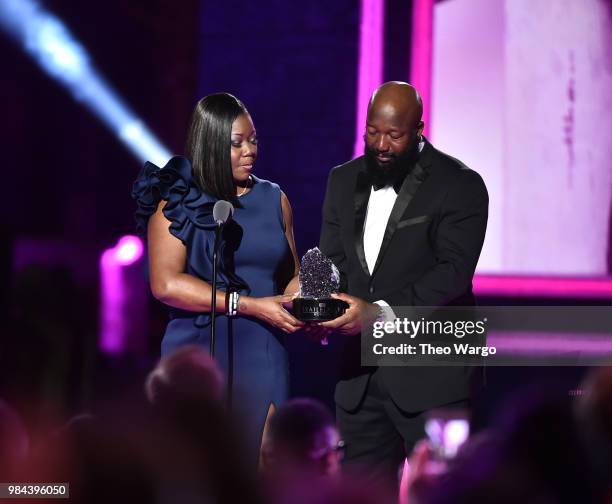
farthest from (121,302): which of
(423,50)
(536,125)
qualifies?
(536,125)

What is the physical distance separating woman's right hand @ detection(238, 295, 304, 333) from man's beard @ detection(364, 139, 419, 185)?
0.55 m

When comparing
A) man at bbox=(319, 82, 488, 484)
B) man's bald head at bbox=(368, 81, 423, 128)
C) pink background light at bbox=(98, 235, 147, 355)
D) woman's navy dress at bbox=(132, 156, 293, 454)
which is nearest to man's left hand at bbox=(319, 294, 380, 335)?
man at bbox=(319, 82, 488, 484)

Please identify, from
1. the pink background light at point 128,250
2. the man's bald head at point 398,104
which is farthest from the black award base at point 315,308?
the pink background light at point 128,250

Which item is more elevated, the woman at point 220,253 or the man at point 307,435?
the woman at point 220,253

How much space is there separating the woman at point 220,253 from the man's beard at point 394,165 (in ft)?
1.41

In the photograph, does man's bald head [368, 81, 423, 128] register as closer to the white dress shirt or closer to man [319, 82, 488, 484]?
man [319, 82, 488, 484]

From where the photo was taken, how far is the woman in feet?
11.8

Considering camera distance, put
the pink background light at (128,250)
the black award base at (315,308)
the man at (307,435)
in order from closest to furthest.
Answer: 1. the man at (307,435)
2. the black award base at (315,308)
3. the pink background light at (128,250)

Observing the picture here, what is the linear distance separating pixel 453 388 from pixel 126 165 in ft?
19.7

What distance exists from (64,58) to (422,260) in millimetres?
5280

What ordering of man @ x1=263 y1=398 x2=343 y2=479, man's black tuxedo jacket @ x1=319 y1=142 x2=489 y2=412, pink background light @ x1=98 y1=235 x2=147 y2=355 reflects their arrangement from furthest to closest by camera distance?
pink background light @ x1=98 y1=235 x2=147 y2=355
man's black tuxedo jacket @ x1=319 y1=142 x2=489 y2=412
man @ x1=263 y1=398 x2=343 y2=479

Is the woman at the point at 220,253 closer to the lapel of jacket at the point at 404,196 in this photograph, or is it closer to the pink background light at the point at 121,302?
the lapel of jacket at the point at 404,196

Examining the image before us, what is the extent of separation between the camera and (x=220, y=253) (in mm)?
3619

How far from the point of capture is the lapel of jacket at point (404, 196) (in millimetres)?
3580
